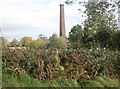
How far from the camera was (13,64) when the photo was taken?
10.1 metres

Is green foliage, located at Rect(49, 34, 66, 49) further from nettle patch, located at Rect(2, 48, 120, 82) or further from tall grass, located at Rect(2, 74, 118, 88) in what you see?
tall grass, located at Rect(2, 74, 118, 88)

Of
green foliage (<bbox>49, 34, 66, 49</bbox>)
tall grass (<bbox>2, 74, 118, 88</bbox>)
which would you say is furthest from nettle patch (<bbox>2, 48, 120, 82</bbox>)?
green foliage (<bbox>49, 34, 66, 49</bbox>)

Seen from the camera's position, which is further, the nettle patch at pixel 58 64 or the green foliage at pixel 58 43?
the green foliage at pixel 58 43

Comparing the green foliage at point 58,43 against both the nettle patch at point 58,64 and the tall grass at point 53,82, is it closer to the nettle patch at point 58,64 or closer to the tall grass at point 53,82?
the nettle patch at point 58,64

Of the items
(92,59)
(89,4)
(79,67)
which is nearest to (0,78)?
(79,67)

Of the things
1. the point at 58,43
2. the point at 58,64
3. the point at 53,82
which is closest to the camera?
the point at 53,82

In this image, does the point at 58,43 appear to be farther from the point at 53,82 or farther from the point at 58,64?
the point at 53,82

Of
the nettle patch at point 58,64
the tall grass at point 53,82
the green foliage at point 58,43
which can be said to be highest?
the green foliage at point 58,43

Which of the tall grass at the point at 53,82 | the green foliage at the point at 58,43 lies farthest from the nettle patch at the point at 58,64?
the green foliage at the point at 58,43

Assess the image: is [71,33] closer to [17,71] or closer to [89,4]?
[89,4]

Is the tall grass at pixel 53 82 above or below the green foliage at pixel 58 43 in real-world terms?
below

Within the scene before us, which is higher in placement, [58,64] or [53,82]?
[58,64]

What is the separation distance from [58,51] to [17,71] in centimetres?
219

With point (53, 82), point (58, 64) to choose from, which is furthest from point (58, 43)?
point (53, 82)
